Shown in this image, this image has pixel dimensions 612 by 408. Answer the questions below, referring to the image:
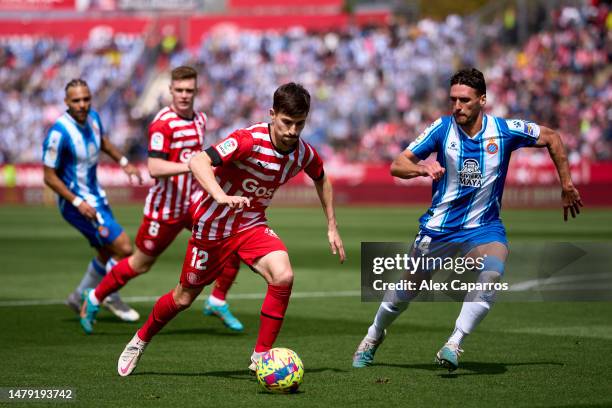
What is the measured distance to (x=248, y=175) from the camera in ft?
23.8

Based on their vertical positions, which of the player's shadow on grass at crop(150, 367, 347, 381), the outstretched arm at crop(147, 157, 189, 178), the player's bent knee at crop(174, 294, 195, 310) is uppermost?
the outstretched arm at crop(147, 157, 189, 178)

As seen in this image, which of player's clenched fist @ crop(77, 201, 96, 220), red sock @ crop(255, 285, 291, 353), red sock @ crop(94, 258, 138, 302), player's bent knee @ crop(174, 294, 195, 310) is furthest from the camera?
player's clenched fist @ crop(77, 201, 96, 220)

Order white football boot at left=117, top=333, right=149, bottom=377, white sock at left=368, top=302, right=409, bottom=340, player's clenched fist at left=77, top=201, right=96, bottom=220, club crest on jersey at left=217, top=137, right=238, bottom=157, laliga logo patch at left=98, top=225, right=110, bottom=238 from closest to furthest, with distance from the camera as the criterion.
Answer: club crest on jersey at left=217, top=137, right=238, bottom=157 < white football boot at left=117, top=333, right=149, bottom=377 < white sock at left=368, top=302, right=409, bottom=340 < player's clenched fist at left=77, top=201, right=96, bottom=220 < laliga logo patch at left=98, top=225, right=110, bottom=238

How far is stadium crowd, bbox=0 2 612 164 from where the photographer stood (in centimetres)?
3073

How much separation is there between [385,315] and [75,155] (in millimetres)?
4121

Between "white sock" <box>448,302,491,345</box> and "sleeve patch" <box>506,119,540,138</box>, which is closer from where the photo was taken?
"white sock" <box>448,302,491,345</box>

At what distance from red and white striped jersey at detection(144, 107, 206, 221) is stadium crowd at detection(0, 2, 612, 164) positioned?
69.1 ft

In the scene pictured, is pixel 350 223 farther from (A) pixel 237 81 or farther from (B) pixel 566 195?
(B) pixel 566 195

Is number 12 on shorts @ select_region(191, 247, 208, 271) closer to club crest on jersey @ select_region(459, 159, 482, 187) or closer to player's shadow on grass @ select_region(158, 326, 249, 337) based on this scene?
club crest on jersey @ select_region(459, 159, 482, 187)

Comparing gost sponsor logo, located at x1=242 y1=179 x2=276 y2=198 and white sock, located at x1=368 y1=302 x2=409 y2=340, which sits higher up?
gost sponsor logo, located at x1=242 y1=179 x2=276 y2=198

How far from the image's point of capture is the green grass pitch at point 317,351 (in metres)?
6.58

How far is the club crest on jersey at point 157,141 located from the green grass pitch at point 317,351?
5.53 feet

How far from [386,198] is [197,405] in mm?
27168

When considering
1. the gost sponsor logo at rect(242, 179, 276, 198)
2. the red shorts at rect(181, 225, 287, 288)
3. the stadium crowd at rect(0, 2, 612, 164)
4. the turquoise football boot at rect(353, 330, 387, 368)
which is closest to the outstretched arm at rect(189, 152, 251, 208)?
the gost sponsor logo at rect(242, 179, 276, 198)
